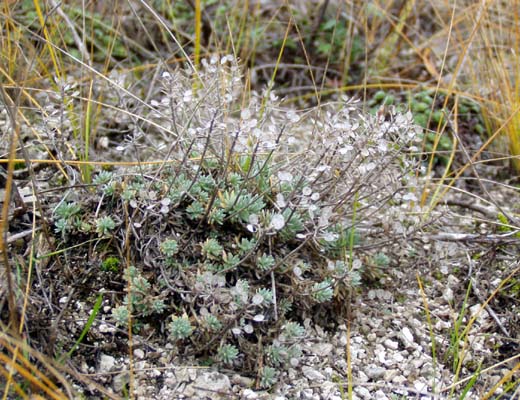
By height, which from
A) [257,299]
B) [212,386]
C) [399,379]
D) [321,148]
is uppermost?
[321,148]

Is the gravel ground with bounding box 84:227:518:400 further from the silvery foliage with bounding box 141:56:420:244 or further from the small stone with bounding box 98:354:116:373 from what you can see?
the silvery foliage with bounding box 141:56:420:244

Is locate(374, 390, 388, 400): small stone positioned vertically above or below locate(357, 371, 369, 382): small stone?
below

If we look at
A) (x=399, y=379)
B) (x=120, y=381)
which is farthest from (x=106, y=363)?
(x=399, y=379)

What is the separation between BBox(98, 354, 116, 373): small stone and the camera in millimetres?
1587

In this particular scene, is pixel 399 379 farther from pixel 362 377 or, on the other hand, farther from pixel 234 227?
pixel 234 227

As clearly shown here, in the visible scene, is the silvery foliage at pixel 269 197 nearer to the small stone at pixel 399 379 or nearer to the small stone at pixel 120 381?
the small stone at pixel 120 381

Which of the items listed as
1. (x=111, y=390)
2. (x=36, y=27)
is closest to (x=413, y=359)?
(x=111, y=390)

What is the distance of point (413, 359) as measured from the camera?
1.80m

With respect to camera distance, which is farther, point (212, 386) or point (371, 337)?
point (371, 337)

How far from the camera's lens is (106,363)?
160cm

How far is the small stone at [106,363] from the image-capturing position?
5.21ft

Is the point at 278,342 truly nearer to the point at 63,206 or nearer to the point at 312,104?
the point at 63,206

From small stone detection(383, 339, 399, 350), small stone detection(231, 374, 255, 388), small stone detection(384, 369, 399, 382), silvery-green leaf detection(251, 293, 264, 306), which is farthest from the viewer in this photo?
small stone detection(383, 339, 399, 350)

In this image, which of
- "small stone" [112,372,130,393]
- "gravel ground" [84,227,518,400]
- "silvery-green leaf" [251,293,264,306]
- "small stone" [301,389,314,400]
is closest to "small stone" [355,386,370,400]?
"gravel ground" [84,227,518,400]
